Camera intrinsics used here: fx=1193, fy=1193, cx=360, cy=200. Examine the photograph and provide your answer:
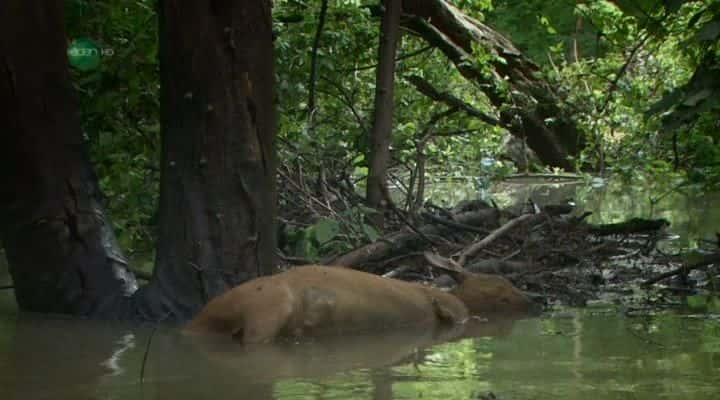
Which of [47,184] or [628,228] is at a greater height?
[47,184]

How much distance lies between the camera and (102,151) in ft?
23.3

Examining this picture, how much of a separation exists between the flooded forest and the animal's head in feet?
0.04

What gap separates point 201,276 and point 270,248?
1.23ft

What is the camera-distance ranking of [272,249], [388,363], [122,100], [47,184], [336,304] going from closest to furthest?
[388,363], [336,304], [272,249], [47,184], [122,100]

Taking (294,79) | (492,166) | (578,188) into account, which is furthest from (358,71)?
(578,188)

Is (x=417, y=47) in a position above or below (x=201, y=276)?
above

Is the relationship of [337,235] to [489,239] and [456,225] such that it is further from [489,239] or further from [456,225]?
[489,239]

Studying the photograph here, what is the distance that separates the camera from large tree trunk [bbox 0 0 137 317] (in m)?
5.90

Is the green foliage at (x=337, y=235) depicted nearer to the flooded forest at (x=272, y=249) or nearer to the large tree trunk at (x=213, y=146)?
the flooded forest at (x=272, y=249)

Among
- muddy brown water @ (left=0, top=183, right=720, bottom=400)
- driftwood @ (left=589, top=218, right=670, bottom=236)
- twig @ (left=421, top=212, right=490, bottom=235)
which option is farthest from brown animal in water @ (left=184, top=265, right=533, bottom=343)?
driftwood @ (left=589, top=218, right=670, bottom=236)

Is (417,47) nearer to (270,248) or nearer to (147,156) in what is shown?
(147,156)

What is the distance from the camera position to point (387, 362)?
4.58 m

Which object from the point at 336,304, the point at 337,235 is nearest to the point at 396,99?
the point at 337,235

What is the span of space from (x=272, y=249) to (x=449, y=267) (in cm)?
101
